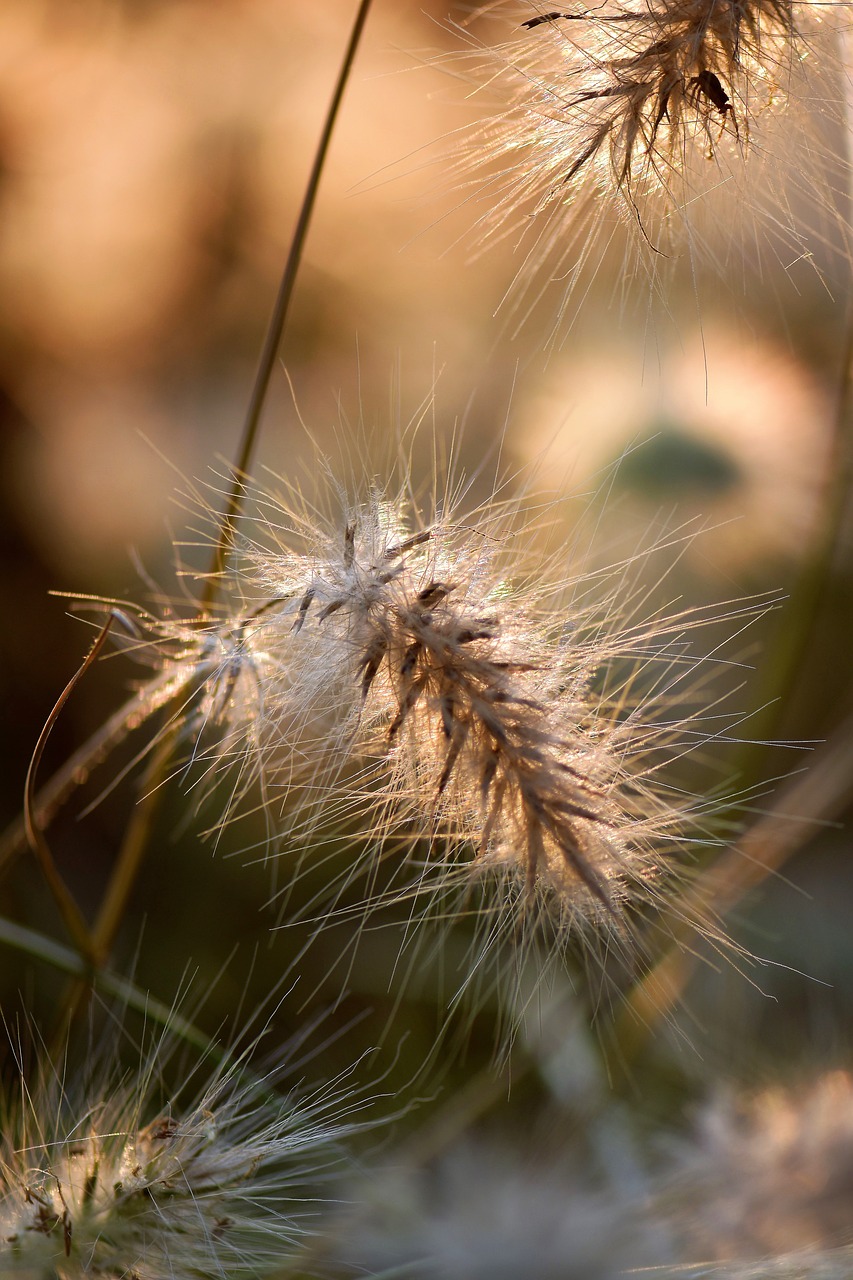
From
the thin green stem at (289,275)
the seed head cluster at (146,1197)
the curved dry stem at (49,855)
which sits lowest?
the seed head cluster at (146,1197)

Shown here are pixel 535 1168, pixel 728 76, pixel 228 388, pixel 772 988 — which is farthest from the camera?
pixel 228 388

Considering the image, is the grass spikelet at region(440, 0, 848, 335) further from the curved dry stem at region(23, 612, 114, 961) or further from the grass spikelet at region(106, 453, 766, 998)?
the curved dry stem at region(23, 612, 114, 961)

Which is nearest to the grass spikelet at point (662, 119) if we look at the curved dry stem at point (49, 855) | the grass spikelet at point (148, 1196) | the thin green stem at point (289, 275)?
the thin green stem at point (289, 275)

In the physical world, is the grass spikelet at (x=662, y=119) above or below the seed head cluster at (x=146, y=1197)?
above

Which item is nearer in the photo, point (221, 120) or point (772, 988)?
point (772, 988)

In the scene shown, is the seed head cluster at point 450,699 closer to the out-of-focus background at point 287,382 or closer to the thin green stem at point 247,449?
the thin green stem at point 247,449

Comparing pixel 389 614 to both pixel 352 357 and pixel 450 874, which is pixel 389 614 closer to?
pixel 450 874

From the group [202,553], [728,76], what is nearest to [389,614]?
[728,76]

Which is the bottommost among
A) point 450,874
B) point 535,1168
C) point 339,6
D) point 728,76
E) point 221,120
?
point 535,1168

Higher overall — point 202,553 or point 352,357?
point 352,357
